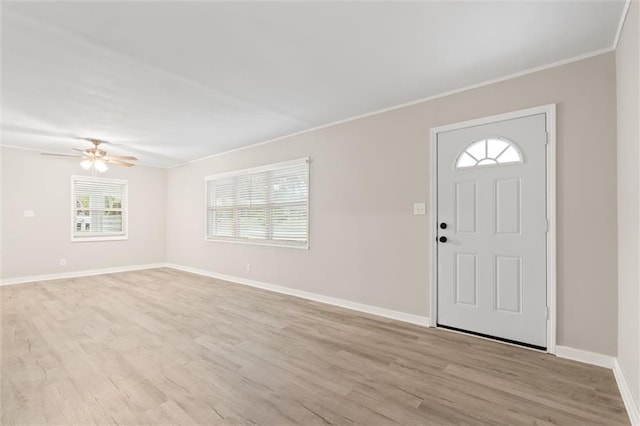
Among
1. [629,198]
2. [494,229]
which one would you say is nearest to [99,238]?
[494,229]

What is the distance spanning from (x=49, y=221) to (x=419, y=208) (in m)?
6.82

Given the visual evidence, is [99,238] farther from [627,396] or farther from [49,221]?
[627,396]

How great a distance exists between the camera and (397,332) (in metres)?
3.10

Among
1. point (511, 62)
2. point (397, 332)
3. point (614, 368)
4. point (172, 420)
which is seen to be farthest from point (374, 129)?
point (172, 420)

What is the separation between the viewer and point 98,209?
646 centimetres

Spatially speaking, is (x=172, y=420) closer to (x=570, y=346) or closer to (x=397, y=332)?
(x=397, y=332)

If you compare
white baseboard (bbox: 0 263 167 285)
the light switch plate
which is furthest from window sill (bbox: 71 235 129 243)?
the light switch plate

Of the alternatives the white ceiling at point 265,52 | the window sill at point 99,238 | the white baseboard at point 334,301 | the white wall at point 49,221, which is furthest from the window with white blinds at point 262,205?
the window sill at point 99,238

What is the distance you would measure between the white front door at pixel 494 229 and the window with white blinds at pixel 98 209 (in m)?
6.85

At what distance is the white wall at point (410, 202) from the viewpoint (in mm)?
2398

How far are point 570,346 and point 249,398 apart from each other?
2637mm

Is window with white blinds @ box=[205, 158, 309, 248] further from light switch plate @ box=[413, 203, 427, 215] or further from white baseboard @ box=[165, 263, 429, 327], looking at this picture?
light switch plate @ box=[413, 203, 427, 215]

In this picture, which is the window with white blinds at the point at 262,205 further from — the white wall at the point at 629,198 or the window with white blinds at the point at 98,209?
the white wall at the point at 629,198

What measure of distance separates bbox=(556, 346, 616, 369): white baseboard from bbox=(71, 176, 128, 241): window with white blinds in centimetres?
784
